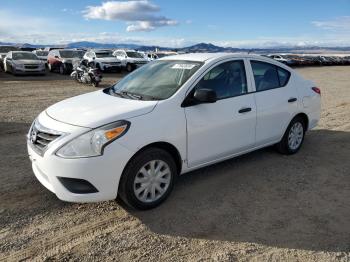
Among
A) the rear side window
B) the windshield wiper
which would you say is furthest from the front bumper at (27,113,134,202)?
the rear side window

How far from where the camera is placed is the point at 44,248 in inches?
132

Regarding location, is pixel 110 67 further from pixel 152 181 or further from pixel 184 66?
pixel 152 181

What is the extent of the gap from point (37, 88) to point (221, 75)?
40.8 ft

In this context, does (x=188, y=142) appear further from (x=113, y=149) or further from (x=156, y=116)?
(x=113, y=149)

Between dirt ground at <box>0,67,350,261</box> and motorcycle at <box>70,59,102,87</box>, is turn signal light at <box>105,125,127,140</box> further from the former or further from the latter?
motorcycle at <box>70,59,102,87</box>

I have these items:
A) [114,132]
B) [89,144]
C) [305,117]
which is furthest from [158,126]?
[305,117]

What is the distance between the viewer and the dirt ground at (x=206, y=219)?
3.35 metres

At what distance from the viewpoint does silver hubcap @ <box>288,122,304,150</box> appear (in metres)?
5.95

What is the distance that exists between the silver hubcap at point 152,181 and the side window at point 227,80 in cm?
110

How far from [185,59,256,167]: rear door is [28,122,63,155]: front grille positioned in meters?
1.47

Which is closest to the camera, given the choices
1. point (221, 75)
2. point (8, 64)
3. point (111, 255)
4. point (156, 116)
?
point (111, 255)

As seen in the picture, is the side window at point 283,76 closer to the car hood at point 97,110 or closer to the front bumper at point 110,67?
the car hood at point 97,110

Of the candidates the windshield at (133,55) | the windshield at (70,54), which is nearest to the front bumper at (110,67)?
the windshield at (70,54)

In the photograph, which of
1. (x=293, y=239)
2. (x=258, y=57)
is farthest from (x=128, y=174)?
(x=258, y=57)
